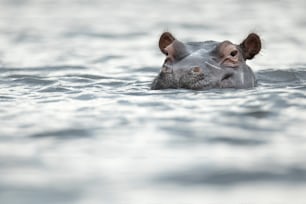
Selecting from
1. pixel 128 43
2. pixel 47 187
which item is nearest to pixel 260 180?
pixel 47 187

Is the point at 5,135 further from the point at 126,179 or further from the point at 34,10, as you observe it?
the point at 34,10

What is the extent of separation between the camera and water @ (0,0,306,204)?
239 inches

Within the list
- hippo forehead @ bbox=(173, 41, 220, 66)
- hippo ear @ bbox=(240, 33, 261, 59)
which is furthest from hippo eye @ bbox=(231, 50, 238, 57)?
hippo ear @ bbox=(240, 33, 261, 59)

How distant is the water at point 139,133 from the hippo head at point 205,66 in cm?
20

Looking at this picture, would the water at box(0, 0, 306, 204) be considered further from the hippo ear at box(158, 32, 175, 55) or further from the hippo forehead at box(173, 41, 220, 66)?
the hippo ear at box(158, 32, 175, 55)

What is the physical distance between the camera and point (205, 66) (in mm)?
10125

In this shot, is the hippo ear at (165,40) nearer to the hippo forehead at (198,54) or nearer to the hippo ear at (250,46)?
the hippo forehead at (198,54)

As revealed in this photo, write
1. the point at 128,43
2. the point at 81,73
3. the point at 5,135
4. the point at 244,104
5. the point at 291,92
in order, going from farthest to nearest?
the point at 128,43, the point at 81,73, the point at 291,92, the point at 244,104, the point at 5,135

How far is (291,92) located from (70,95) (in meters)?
2.74

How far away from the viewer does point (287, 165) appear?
666 cm

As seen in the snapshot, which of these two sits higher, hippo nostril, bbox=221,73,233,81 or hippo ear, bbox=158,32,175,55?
hippo ear, bbox=158,32,175,55

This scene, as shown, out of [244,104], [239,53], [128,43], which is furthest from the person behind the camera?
[128,43]

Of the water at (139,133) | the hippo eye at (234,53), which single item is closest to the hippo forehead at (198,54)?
the hippo eye at (234,53)

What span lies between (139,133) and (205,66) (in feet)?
8.35
